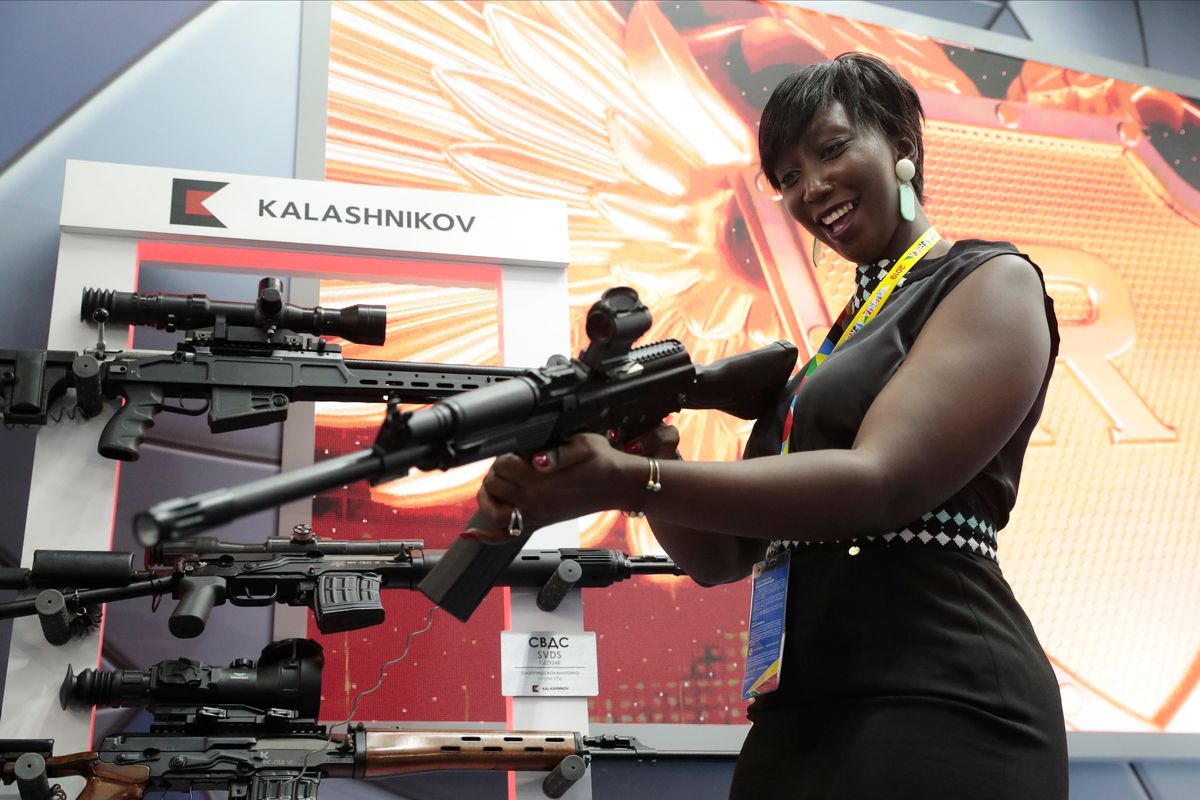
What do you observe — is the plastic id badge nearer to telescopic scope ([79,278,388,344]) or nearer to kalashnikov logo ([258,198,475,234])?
telescopic scope ([79,278,388,344])

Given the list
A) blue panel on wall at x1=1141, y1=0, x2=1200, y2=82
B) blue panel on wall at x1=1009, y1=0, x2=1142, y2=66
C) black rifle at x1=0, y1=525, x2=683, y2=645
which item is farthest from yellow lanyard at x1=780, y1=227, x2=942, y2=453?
blue panel on wall at x1=1141, y1=0, x2=1200, y2=82

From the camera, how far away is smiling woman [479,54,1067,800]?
1.01 m

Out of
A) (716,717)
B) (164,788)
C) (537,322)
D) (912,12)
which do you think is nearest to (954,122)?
(912,12)

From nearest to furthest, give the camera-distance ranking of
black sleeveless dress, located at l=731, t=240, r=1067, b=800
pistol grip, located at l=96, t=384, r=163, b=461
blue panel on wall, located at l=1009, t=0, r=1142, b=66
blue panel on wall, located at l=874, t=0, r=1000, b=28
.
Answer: black sleeveless dress, located at l=731, t=240, r=1067, b=800 → pistol grip, located at l=96, t=384, r=163, b=461 → blue panel on wall, located at l=874, t=0, r=1000, b=28 → blue panel on wall, located at l=1009, t=0, r=1142, b=66

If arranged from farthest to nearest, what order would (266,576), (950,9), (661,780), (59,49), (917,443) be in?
(950,9) → (59,49) → (661,780) → (266,576) → (917,443)

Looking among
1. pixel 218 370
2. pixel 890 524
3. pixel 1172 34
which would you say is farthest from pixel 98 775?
pixel 1172 34

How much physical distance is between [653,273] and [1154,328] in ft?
6.00

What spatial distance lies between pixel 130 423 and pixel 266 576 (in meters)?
0.42

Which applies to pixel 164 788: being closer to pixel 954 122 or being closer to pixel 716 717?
pixel 716 717

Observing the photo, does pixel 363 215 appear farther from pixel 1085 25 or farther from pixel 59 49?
pixel 1085 25

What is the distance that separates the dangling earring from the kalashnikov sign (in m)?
1.33

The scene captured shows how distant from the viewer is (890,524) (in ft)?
3.53

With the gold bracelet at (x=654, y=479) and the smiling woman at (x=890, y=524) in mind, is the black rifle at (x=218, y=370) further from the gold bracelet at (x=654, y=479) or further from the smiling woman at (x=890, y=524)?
the gold bracelet at (x=654, y=479)

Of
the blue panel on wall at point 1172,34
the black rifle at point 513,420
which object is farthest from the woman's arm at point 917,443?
the blue panel on wall at point 1172,34
